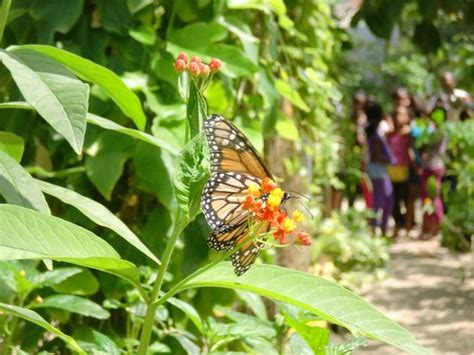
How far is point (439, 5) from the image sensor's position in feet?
14.3

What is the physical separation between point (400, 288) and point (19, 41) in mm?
5919

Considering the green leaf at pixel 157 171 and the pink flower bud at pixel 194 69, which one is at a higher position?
the pink flower bud at pixel 194 69

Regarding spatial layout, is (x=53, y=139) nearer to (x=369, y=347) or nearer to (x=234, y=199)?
(x=234, y=199)

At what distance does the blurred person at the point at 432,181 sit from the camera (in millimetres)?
10203

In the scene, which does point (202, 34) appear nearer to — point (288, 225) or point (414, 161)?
point (288, 225)

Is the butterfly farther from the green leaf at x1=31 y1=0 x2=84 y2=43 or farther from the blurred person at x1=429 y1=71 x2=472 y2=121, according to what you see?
the blurred person at x1=429 y1=71 x2=472 y2=121

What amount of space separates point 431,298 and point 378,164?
3.49 m

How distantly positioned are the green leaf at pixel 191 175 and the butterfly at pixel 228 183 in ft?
0.10

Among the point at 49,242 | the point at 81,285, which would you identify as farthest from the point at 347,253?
the point at 49,242

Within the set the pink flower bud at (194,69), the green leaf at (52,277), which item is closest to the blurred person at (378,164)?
the green leaf at (52,277)

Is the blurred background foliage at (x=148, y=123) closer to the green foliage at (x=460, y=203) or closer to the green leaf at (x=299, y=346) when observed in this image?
the green leaf at (x=299, y=346)

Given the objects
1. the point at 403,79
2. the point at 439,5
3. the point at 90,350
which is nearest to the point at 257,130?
the point at 90,350

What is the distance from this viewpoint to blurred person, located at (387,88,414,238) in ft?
36.2

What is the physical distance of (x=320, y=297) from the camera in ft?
4.27
